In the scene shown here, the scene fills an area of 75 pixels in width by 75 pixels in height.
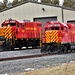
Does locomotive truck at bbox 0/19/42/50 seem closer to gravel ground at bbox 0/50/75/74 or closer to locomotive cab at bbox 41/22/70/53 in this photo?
locomotive cab at bbox 41/22/70/53

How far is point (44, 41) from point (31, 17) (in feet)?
86.7

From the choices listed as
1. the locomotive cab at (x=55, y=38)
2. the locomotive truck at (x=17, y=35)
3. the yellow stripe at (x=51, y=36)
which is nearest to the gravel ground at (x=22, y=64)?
the locomotive cab at (x=55, y=38)

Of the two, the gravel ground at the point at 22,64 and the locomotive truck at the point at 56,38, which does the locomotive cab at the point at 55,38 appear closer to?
the locomotive truck at the point at 56,38

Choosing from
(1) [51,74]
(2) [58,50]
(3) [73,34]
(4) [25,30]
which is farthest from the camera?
(4) [25,30]

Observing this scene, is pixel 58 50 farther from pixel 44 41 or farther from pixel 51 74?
pixel 51 74

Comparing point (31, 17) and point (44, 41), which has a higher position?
point (31, 17)

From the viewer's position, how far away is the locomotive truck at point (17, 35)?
3147cm

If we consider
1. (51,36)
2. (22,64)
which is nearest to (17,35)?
(51,36)

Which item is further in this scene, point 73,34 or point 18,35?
point 18,35

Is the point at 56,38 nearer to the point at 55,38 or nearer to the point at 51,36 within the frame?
the point at 55,38

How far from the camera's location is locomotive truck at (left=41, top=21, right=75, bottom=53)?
982 inches

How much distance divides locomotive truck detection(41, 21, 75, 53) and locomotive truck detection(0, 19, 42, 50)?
685 cm

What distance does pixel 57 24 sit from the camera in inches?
993

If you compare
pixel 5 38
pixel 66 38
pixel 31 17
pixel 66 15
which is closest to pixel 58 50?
pixel 66 38
